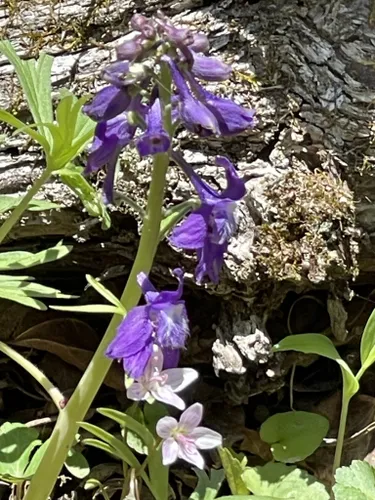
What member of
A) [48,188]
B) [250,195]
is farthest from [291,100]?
[48,188]

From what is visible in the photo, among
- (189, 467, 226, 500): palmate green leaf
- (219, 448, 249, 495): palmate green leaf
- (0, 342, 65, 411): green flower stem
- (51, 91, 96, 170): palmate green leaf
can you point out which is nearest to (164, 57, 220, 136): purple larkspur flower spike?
(51, 91, 96, 170): palmate green leaf

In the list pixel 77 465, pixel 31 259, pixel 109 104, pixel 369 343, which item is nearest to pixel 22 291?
pixel 31 259

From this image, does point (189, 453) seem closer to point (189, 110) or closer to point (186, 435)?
point (186, 435)

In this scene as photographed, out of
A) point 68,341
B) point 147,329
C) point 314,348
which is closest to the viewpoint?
point 147,329

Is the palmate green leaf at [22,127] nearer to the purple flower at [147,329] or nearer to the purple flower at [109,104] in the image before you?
the purple flower at [109,104]

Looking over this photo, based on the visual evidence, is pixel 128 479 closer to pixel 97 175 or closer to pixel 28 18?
pixel 97 175

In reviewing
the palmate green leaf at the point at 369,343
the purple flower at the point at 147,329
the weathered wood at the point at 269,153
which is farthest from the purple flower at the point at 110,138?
the palmate green leaf at the point at 369,343
